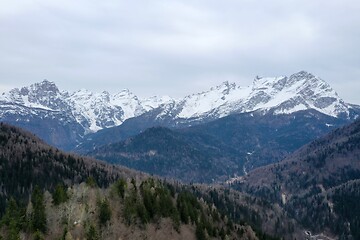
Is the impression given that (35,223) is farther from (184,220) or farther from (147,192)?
(184,220)

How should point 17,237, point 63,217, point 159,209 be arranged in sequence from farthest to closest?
point 159,209, point 63,217, point 17,237

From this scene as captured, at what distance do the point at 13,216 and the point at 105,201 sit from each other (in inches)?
1099

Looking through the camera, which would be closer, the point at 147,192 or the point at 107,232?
the point at 107,232

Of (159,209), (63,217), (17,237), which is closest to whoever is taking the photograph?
(17,237)

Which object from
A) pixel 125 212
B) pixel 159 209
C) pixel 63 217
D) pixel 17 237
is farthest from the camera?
pixel 159 209

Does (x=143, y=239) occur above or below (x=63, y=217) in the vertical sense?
below

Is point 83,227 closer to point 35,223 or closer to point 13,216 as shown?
point 35,223

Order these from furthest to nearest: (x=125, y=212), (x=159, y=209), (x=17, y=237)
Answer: (x=159, y=209), (x=125, y=212), (x=17, y=237)

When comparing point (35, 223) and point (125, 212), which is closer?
point (35, 223)

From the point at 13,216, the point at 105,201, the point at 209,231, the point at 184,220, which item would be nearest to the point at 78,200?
the point at 105,201

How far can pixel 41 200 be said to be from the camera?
144 metres

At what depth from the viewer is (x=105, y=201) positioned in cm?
14462

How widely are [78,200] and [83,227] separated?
14453 mm

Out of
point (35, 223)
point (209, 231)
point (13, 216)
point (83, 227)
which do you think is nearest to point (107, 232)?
point (83, 227)
